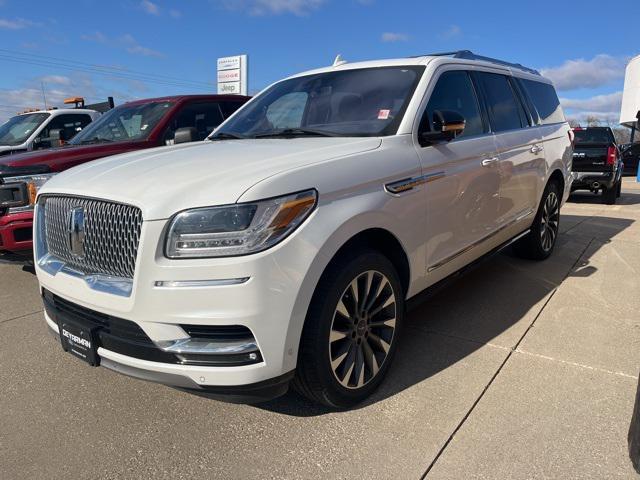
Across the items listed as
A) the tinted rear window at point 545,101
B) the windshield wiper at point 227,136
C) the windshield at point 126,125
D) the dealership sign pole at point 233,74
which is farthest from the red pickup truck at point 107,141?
the dealership sign pole at point 233,74

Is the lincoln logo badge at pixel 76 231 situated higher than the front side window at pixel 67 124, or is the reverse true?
the front side window at pixel 67 124

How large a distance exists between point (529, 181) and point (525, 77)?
126cm

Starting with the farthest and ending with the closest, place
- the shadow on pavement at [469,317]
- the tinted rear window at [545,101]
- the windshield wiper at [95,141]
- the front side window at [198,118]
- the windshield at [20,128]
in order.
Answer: the windshield at [20,128]
the front side window at [198,118]
the windshield wiper at [95,141]
the tinted rear window at [545,101]
the shadow on pavement at [469,317]

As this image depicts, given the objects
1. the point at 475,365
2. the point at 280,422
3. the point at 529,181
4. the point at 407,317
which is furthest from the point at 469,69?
the point at 280,422

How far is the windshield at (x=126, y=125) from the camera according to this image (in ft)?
19.0

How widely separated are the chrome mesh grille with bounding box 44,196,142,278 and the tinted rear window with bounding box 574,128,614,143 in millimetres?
12156

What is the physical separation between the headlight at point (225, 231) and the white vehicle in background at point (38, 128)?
6.69m

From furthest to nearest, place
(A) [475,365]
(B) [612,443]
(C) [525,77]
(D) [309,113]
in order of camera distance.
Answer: (C) [525,77] → (D) [309,113] → (A) [475,365] → (B) [612,443]

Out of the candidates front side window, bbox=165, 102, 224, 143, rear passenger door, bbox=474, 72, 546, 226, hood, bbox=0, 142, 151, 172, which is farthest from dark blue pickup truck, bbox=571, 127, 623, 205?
hood, bbox=0, 142, 151, 172

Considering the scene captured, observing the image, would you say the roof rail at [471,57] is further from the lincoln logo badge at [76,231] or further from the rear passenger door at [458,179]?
the lincoln logo badge at [76,231]

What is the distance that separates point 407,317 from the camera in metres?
4.15

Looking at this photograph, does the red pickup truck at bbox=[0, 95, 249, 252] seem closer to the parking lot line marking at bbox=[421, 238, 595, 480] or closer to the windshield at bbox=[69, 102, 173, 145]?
the windshield at bbox=[69, 102, 173, 145]

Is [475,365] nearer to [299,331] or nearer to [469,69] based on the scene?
[299,331]

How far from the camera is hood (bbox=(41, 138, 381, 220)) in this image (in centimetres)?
222
